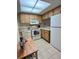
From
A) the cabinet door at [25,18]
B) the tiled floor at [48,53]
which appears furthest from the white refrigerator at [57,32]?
the cabinet door at [25,18]

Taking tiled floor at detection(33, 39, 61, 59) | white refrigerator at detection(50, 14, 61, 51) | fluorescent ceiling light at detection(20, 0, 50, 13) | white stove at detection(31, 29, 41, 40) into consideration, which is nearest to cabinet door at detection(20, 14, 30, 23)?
white stove at detection(31, 29, 41, 40)

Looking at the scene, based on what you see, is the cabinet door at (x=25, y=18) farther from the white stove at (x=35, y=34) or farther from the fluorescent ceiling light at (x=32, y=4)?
the fluorescent ceiling light at (x=32, y=4)

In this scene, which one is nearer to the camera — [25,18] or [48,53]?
[48,53]

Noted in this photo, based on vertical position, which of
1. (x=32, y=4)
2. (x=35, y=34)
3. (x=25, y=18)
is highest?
(x=32, y=4)

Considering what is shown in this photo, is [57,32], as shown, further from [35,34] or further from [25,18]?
[25,18]

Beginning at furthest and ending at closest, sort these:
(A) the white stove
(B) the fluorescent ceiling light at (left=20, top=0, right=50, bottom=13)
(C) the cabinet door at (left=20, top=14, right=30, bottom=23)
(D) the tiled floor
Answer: (C) the cabinet door at (left=20, top=14, right=30, bottom=23), (A) the white stove, (B) the fluorescent ceiling light at (left=20, top=0, right=50, bottom=13), (D) the tiled floor

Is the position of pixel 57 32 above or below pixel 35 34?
above

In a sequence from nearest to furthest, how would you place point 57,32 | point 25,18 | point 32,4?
point 57,32 → point 32,4 → point 25,18

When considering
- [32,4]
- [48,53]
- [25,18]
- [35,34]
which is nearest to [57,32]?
[48,53]

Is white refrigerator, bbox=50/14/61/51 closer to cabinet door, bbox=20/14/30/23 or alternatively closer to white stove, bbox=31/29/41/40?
white stove, bbox=31/29/41/40

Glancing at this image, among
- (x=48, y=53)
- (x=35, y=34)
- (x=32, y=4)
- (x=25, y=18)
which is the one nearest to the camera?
(x=48, y=53)

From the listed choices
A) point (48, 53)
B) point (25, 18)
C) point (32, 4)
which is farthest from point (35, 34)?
point (48, 53)
